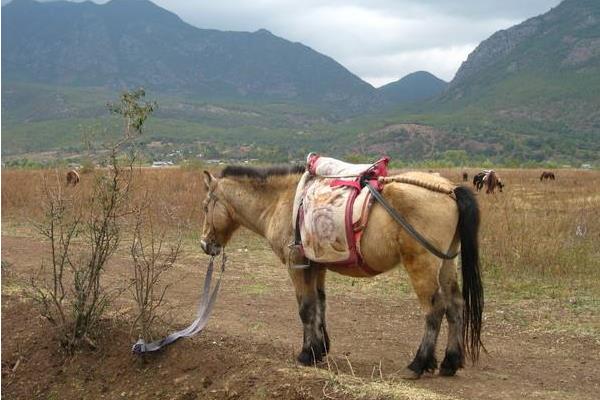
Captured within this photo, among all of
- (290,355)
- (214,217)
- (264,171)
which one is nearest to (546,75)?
(264,171)

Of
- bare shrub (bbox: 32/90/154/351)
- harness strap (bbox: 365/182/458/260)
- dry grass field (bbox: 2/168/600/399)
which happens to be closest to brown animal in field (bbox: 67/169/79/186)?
dry grass field (bbox: 2/168/600/399)

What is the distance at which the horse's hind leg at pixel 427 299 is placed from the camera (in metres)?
5.08

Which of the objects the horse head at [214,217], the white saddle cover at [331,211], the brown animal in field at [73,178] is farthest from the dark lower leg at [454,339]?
the brown animal in field at [73,178]

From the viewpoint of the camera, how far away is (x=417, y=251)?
507cm

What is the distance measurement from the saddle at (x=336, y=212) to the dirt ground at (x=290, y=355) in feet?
3.08

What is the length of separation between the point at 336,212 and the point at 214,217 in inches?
62.8

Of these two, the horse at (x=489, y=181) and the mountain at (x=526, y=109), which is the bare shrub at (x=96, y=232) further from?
the mountain at (x=526, y=109)

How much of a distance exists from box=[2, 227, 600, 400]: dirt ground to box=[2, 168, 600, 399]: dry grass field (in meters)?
0.01

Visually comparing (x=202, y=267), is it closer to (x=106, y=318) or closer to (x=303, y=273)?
(x=106, y=318)

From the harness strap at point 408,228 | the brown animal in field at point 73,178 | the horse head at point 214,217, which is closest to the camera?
the harness strap at point 408,228

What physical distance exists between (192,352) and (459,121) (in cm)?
9812

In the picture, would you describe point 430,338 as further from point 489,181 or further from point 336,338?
point 489,181

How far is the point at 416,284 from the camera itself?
5.12 m

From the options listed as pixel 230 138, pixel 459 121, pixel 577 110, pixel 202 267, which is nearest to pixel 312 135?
pixel 230 138
